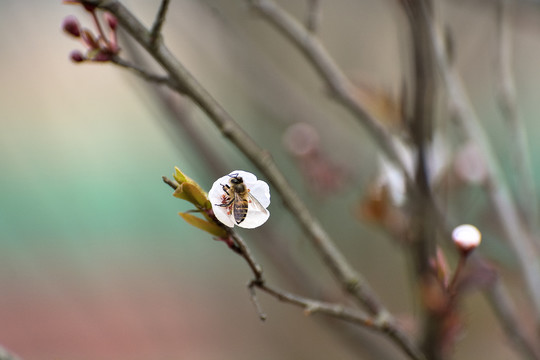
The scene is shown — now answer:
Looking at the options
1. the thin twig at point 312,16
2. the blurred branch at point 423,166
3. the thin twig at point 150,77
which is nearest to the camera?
the blurred branch at point 423,166

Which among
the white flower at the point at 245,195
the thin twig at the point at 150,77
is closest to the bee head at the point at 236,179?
the white flower at the point at 245,195

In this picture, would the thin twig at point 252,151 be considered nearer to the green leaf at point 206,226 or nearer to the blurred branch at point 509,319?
the green leaf at point 206,226

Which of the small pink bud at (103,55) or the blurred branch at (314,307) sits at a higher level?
the small pink bud at (103,55)

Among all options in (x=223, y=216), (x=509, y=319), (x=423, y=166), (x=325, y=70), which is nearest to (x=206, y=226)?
(x=223, y=216)

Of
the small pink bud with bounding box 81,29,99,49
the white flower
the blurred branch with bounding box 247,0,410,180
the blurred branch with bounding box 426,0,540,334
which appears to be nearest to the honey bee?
the white flower

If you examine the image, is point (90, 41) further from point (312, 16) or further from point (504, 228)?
point (504, 228)

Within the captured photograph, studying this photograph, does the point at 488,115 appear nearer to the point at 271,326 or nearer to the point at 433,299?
the point at 271,326

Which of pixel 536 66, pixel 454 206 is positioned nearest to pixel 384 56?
pixel 536 66
